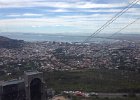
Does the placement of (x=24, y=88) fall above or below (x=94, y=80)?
above

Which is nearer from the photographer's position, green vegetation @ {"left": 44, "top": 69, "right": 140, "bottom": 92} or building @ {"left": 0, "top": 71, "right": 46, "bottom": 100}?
building @ {"left": 0, "top": 71, "right": 46, "bottom": 100}

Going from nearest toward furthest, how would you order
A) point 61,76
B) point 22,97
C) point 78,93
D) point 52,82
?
point 22,97
point 78,93
point 52,82
point 61,76

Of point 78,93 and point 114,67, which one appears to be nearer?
point 78,93

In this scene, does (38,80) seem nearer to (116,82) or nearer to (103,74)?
(116,82)

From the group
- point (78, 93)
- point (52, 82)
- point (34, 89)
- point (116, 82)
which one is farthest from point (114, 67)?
point (34, 89)

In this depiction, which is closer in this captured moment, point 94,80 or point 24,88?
point 24,88
